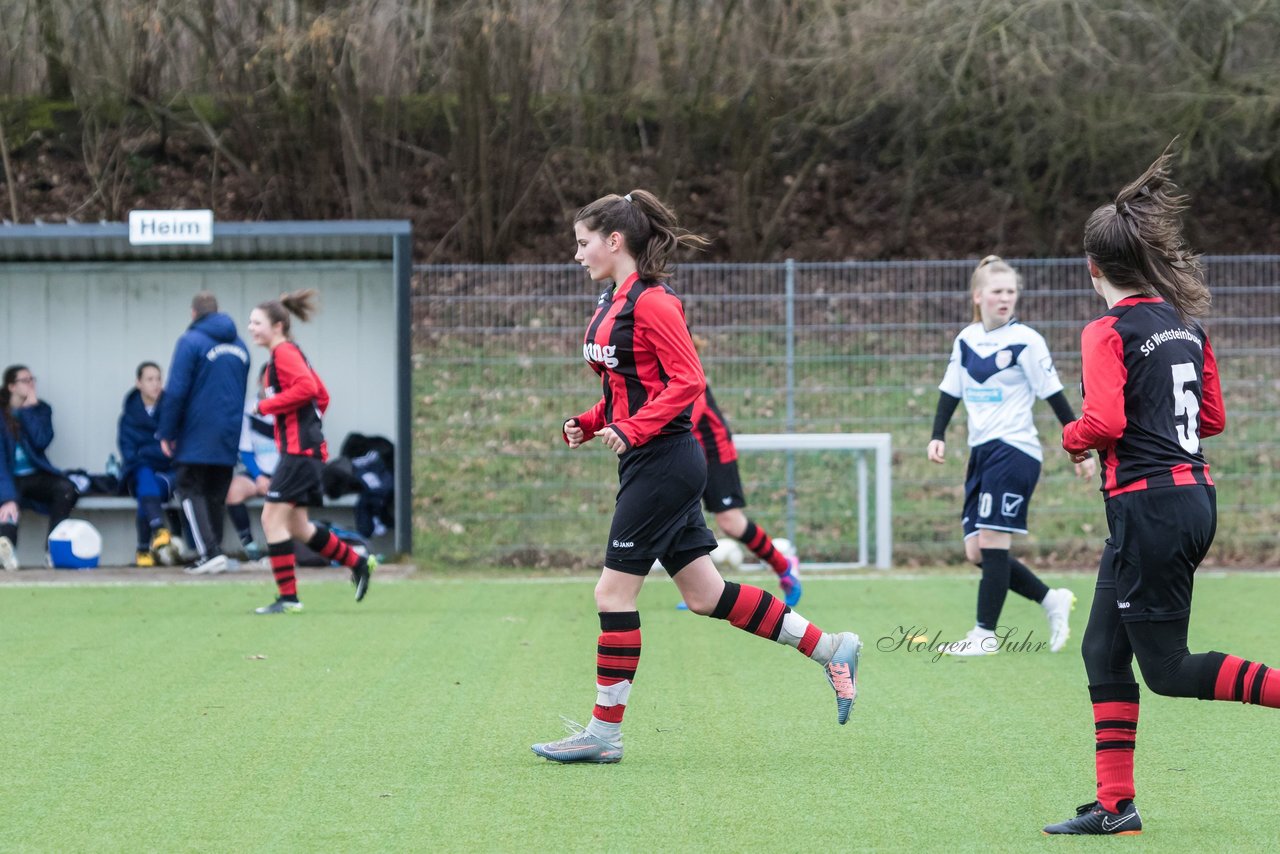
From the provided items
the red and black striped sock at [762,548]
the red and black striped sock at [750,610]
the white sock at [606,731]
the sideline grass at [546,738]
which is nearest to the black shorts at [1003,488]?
the sideline grass at [546,738]

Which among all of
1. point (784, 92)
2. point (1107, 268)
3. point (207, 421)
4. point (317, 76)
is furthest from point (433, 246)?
point (1107, 268)

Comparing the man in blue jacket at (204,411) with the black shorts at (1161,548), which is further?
the man in blue jacket at (204,411)

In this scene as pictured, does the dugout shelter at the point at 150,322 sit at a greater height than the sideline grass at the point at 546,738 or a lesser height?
greater

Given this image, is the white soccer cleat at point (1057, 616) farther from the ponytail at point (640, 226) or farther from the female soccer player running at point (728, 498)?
the ponytail at point (640, 226)

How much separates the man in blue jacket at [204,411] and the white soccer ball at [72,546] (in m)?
1.09

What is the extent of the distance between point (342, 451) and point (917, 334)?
15.7 ft

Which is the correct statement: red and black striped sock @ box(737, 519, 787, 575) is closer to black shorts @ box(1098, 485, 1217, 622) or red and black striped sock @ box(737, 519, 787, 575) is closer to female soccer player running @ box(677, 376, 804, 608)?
female soccer player running @ box(677, 376, 804, 608)

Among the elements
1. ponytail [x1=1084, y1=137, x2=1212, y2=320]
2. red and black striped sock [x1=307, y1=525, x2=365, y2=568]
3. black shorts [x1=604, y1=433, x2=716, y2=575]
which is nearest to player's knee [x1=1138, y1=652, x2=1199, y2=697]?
ponytail [x1=1084, y1=137, x2=1212, y2=320]

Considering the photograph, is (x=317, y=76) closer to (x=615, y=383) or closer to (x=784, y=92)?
(x=784, y=92)

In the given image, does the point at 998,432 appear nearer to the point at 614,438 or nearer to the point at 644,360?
the point at 644,360

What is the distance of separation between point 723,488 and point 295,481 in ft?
8.46

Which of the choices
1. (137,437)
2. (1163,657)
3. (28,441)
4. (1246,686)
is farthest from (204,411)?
(1246,686)

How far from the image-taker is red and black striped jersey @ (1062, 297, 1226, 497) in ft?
13.4

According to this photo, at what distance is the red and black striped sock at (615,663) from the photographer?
5141mm
